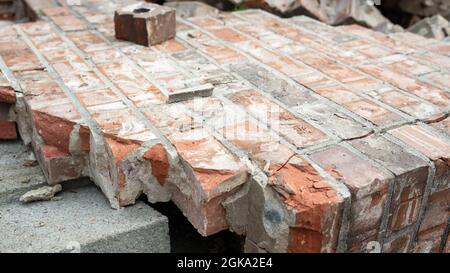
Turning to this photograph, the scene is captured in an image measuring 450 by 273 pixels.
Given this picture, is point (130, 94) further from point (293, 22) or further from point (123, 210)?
point (293, 22)

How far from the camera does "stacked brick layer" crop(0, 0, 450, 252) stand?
2031mm

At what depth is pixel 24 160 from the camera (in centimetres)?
262

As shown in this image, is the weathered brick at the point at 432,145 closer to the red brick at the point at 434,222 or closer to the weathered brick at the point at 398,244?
the red brick at the point at 434,222

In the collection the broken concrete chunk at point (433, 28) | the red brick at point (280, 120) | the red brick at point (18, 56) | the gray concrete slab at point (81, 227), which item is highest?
the red brick at point (18, 56)

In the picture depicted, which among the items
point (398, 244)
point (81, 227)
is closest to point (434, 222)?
point (398, 244)

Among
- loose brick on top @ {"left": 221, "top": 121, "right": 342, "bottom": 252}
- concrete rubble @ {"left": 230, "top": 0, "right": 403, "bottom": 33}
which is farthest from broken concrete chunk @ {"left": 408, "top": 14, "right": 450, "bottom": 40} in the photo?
loose brick on top @ {"left": 221, "top": 121, "right": 342, "bottom": 252}

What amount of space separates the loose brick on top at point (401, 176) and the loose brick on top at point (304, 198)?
0.30 metres

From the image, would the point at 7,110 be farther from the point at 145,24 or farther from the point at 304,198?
the point at 304,198

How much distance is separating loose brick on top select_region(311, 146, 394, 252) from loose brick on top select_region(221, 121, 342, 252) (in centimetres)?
8

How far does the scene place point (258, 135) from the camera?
7.63 ft

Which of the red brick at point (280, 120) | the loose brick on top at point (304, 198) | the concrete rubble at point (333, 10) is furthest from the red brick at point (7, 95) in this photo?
the concrete rubble at point (333, 10)

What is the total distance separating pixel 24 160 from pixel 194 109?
0.90 m

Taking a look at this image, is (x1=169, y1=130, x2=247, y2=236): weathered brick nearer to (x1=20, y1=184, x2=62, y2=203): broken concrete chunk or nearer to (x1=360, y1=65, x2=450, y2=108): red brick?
(x1=20, y1=184, x2=62, y2=203): broken concrete chunk

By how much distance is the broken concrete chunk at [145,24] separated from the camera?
3387mm
